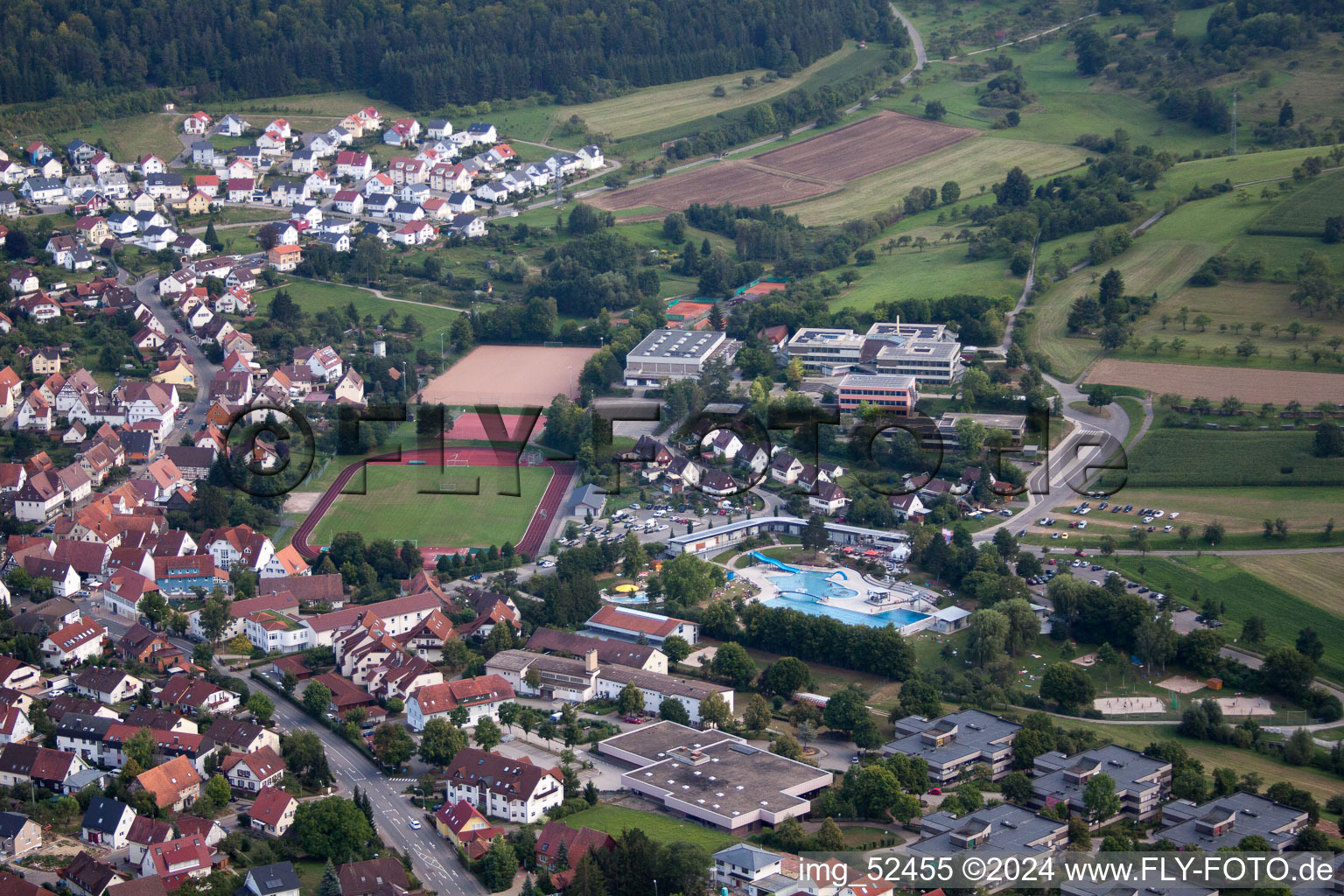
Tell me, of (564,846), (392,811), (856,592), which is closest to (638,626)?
(856,592)

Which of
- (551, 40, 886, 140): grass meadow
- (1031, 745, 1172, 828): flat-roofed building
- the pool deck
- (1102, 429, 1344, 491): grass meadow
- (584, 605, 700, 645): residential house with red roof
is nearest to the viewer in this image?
(1031, 745, 1172, 828): flat-roofed building

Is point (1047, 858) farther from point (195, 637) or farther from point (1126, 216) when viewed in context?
point (1126, 216)

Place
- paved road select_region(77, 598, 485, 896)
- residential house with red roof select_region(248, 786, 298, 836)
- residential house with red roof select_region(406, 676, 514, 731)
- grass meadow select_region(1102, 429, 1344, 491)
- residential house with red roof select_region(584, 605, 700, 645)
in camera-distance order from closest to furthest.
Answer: paved road select_region(77, 598, 485, 896)
residential house with red roof select_region(248, 786, 298, 836)
residential house with red roof select_region(406, 676, 514, 731)
residential house with red roof select_region(584, 605, 700, 645)
grass meadow select_region(1102, 429, 1344, 491)

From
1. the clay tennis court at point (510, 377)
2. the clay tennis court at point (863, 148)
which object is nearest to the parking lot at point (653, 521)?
the clay tennis court at point (510, 377)

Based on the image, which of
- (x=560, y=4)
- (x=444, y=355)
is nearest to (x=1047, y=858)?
(x=444, y=355)

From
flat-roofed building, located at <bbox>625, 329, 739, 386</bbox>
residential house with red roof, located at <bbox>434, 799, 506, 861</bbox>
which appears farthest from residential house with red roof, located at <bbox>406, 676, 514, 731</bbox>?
flat-roofed building, located at <bbox>625, 329, 739, 386</bbox>

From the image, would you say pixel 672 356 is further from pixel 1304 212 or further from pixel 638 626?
pixel 1304 212

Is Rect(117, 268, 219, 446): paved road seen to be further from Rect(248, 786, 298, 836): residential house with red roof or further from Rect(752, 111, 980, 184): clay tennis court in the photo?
Rect(752, 111, 980, 184): clay tennis court
